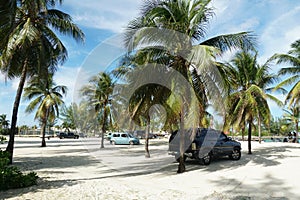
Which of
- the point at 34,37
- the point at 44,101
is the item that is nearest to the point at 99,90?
the point at 44,101

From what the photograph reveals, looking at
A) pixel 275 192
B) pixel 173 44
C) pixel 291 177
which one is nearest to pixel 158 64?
pixel 173 44

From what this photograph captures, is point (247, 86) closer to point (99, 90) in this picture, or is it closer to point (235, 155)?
point (235, 155)

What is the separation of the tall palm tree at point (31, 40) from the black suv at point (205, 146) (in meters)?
7.70

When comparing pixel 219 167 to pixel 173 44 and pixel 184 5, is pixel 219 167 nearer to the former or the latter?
pixel 173 44

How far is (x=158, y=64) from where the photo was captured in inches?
379

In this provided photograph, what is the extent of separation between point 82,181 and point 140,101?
14.1ft

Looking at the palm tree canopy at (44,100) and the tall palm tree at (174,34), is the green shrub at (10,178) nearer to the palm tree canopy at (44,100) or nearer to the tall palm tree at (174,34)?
the tall palm tree at (174,34)

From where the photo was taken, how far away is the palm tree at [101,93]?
76.4ft

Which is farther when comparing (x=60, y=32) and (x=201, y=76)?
(x=60, y=32)

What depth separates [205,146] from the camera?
11836mm

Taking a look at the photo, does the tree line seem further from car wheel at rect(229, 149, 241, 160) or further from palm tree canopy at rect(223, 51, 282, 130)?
palm tree canopy at rect(223, 51, 282, 130)

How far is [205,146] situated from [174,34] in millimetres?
5675

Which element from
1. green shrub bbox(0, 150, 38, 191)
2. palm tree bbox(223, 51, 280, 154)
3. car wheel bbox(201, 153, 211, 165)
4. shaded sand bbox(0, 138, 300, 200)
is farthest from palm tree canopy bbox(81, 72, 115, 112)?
green shrub bbox(0, 150, 38, 191)

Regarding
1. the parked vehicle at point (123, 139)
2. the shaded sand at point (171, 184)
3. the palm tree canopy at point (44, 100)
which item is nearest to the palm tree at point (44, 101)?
the palm tree canopy at point (44, 100)
